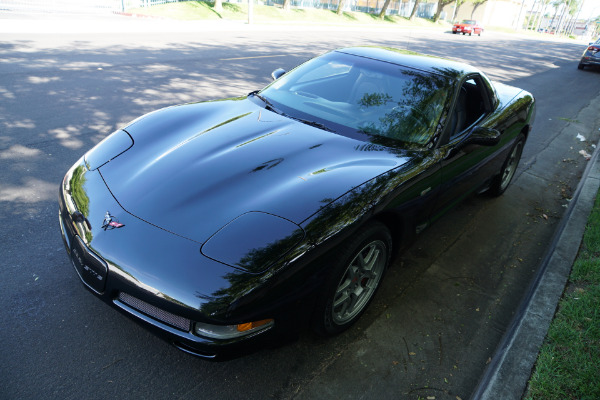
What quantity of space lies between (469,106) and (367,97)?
41.9 inches

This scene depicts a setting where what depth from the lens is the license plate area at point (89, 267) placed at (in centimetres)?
215

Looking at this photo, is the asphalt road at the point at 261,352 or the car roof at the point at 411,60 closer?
the asphalt road at the point at 261,352

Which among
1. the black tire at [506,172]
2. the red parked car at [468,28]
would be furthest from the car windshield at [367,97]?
the red parked car at [468,28]

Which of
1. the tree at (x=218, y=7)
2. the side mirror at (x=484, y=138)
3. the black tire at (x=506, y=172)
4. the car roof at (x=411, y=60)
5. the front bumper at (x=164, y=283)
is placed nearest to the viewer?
the front bumper at (x=164, y=283)

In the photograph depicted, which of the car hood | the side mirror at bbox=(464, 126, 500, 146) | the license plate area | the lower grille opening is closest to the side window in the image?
the side mirror at bbox=(464, 126, 500, 146)

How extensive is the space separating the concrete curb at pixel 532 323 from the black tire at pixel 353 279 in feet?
2.66

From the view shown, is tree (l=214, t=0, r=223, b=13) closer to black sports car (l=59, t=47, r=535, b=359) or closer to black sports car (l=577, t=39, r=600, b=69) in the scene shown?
black sports car (l=577, t=39, r=600, b=69)

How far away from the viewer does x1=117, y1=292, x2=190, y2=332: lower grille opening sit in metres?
2.02

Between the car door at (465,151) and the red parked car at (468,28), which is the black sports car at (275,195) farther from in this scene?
the red parked car at (468,28)

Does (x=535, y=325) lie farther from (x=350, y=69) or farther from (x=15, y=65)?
(x=15, y=65)

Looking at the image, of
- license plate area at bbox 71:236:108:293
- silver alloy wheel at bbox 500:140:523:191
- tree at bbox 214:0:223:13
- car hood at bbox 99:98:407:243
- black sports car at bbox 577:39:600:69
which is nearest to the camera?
license plate area at bbox 71:236:108:293

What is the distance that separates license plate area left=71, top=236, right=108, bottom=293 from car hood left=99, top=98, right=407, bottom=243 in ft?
0.95

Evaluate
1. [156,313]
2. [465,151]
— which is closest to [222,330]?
[156,313]

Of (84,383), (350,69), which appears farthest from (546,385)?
(350,69)
